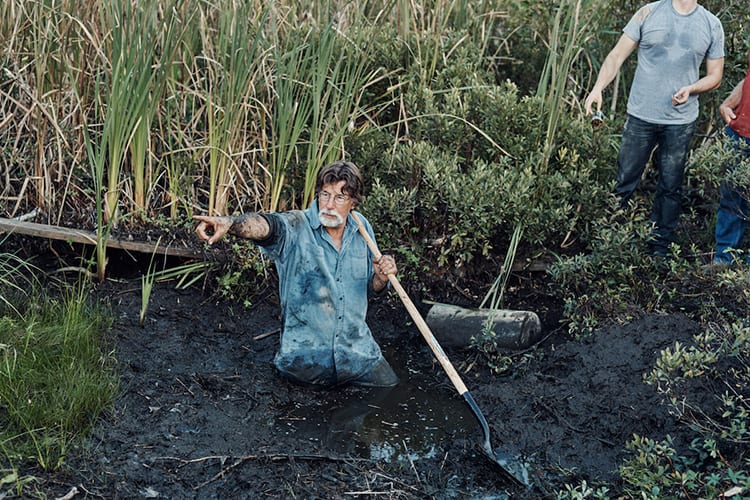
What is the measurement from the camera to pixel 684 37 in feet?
16.1

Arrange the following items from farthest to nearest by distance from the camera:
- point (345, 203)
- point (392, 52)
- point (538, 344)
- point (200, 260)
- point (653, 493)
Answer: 1. point (392, 52)
2. point (200, 260)
3. point (538, 344)
4. point (345, 203)
5. point (653, 493)

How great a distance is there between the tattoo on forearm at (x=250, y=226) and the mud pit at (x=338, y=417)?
792 millimetres

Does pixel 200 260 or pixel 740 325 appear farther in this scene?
pixel 200 260

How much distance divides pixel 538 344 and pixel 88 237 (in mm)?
2525

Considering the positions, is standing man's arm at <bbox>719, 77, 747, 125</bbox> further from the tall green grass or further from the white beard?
the tall green grass

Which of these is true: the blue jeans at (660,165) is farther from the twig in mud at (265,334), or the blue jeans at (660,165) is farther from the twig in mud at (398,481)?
the twig in mud at (398,481)

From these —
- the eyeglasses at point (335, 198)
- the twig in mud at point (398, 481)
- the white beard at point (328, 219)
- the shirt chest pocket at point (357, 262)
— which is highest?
the eyeglasses at point (335, 198)

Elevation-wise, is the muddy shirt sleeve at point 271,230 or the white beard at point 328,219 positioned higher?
the white beard at point 328,219

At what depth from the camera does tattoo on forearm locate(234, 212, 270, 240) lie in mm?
3773

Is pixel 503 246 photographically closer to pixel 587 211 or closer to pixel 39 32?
pixel 587 211

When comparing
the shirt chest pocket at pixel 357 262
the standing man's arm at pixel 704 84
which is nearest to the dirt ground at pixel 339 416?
the shirt chest pocket at pixel 357 262

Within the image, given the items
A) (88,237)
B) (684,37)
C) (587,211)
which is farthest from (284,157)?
(684,37)

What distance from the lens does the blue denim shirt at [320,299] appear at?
4066mm

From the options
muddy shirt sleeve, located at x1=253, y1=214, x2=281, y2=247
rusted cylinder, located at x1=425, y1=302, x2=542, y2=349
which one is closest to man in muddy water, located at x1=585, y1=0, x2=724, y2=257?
rusted cylinder, located at x1=425, y1=302, x2=542, y2=349
